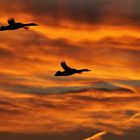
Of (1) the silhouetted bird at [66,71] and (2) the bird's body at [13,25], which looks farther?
(1) the silhouetted bird at [66,71]

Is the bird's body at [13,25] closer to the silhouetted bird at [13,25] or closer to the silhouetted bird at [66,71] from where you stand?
the silhouetted bird at [13,25]

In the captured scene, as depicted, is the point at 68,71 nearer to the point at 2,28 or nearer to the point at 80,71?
the point at 80,71

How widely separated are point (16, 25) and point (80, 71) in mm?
22991

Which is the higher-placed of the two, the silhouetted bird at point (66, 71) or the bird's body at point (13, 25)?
the bird's body at point (13, 25)

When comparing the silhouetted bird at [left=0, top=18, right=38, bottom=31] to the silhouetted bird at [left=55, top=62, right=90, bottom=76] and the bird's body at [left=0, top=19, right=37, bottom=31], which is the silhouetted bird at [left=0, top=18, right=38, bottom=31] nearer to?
the bird's body at [left=0, top=19, right=37, bottom=31]

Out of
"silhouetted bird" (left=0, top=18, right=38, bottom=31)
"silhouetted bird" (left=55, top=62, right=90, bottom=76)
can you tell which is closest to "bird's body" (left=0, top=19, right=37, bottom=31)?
"silhouetted bird" (left=0, top=18, right=38, bottom=31)

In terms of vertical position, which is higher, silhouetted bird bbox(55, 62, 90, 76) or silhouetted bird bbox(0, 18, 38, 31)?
silhouetted bird bbox(0, 18, 38, 31)

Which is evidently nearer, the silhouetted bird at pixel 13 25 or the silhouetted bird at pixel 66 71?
the silhouetted bird at pixel 13 25

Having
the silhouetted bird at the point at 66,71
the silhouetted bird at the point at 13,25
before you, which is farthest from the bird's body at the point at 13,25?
the silhouetted bird at the point at 66,71

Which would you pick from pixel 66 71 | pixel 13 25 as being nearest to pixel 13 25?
pixel 13 25

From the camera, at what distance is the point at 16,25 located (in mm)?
96688

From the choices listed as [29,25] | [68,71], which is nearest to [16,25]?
[29,25]

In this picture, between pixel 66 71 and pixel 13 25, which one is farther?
pixel 66 71

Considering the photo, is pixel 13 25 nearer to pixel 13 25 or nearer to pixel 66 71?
pixel 13 25
